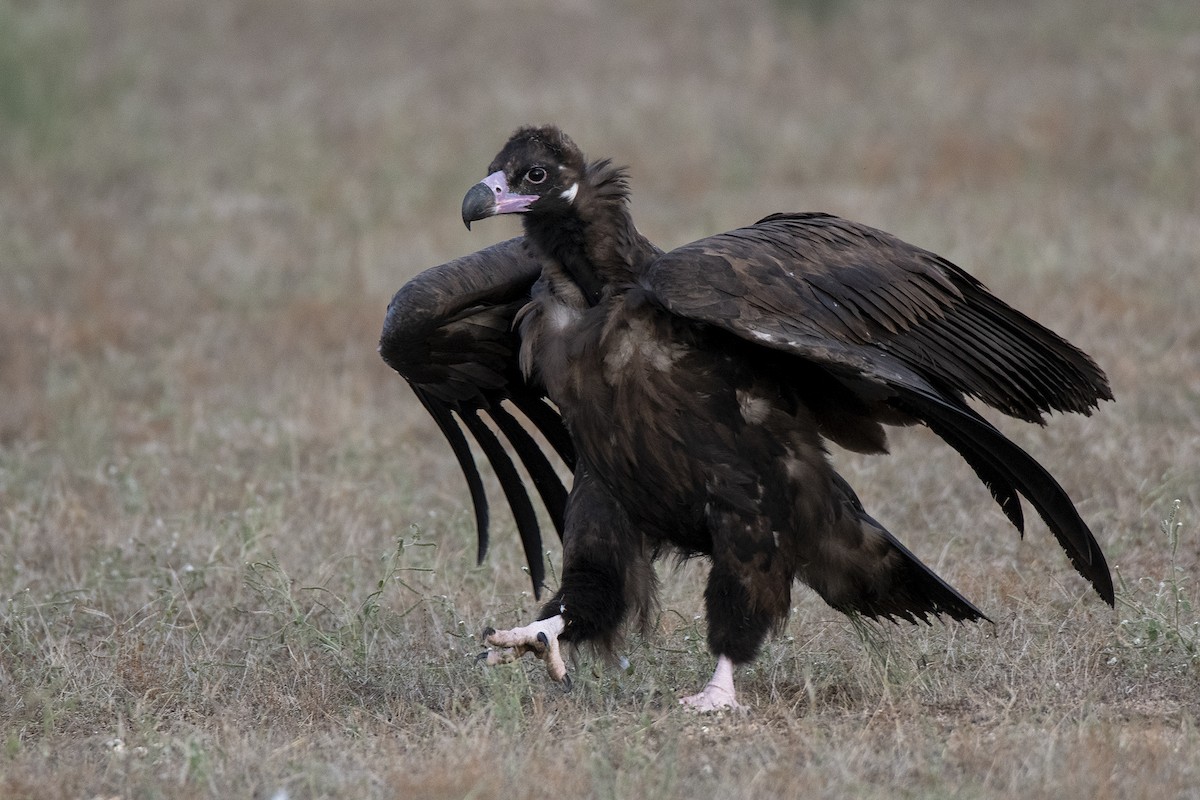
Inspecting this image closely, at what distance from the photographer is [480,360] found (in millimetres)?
5168

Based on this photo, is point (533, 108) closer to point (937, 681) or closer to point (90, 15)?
point (90, 15)

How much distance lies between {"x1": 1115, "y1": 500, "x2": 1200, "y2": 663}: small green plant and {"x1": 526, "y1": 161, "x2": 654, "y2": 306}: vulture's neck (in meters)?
1.82

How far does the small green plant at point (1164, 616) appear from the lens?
468 cm

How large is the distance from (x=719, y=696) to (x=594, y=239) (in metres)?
1.31

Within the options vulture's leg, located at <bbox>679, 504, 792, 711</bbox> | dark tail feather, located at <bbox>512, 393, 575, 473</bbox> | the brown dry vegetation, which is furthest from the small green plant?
dark tail feather, located at <bbox>512, 393, 575, 473</bbox>

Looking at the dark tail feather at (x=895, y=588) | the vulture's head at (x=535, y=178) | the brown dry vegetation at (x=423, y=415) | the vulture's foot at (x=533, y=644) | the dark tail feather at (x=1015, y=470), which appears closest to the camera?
the brown dry vegetation at (x=423, y=415)

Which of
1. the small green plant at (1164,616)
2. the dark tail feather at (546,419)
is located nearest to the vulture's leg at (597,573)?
the dark tail feather at (546,419)

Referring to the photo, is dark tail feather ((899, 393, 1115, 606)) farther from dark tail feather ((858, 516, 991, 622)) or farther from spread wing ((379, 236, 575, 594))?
spread wing ((379, 236, 575, 594))

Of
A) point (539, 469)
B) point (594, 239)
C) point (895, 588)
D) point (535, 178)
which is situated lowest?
point (895, 588)

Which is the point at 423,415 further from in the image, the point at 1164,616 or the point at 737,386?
the point at 1164,616

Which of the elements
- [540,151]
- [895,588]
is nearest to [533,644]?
[895,588]

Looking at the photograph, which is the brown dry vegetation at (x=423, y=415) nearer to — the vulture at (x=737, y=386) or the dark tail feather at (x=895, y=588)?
the dark tail feather at (x=895, y=588)

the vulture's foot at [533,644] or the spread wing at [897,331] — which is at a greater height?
the spread wing at [897,331]

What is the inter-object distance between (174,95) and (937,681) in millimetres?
12687
